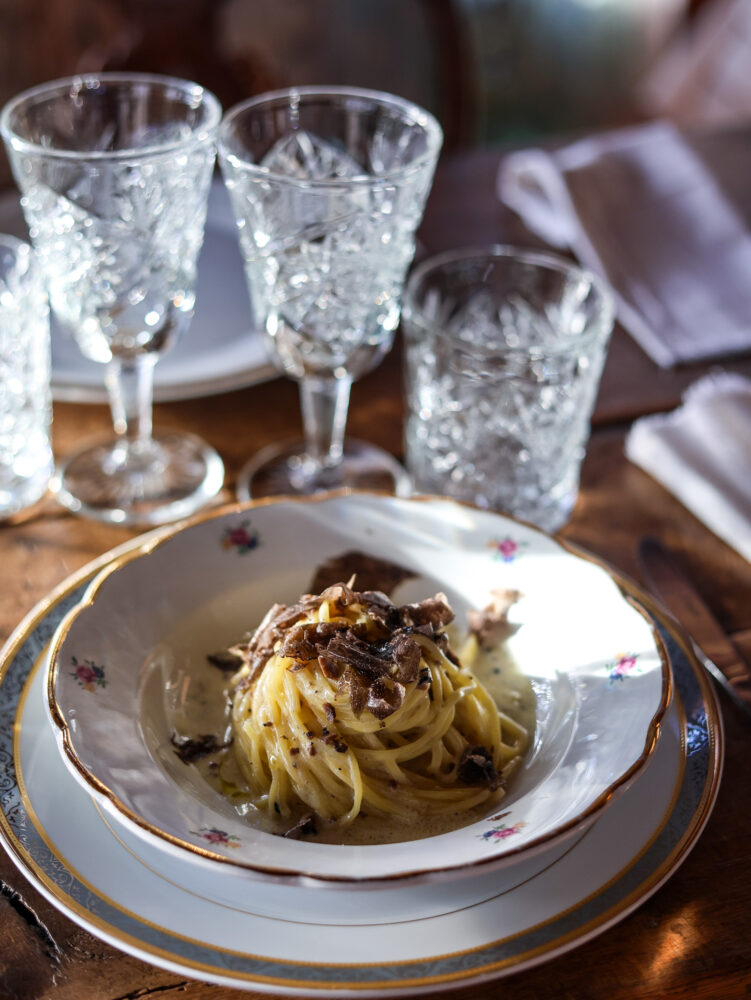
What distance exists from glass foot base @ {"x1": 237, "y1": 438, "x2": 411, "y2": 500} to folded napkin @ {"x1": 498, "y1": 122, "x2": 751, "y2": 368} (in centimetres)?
39

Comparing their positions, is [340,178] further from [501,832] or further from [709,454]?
[501,832]

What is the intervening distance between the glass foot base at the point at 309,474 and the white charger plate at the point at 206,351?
120 mm

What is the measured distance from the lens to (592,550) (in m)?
1.06

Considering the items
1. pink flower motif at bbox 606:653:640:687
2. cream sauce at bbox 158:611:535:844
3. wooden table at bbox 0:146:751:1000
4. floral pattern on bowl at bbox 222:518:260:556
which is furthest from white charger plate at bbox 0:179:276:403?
pink flower motif at bbox 606:653:640:687

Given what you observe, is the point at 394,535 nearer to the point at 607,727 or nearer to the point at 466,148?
the point at 607,727

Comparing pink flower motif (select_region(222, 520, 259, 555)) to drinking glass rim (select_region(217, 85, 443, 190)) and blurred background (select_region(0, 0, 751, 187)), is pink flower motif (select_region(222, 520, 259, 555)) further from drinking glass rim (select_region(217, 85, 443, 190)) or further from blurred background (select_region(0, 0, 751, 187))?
blurred background (select_region(0, 0, 751, 187))

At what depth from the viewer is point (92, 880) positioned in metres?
0.66

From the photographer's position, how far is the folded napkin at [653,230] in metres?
1.37

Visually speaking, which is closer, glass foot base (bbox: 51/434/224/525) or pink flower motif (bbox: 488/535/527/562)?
pink flower motif (bbox: 488/535/527/562)

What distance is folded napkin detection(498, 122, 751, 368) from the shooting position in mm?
1368

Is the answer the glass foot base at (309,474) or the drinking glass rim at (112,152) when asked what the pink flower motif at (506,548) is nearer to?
the glass foot base at (309,474)

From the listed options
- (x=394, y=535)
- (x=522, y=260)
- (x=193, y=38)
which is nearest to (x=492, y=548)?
(x=394, y=535)

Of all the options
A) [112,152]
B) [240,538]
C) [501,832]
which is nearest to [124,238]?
[112,152]

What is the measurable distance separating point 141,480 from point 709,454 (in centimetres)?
60
